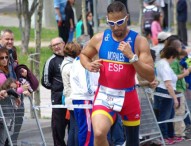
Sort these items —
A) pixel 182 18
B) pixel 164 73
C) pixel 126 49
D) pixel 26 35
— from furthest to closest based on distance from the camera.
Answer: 1. pixel 182 18
2. pixel 26 35
3. pixel 164 73
4. pixel 126 49

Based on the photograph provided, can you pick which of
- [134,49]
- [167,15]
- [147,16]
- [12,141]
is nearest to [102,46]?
[134,49]

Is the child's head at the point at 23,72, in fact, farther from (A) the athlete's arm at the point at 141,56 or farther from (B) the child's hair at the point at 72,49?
(A) the athlete's arm at the point at 141,56

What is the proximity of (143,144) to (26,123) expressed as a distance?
6.53 feet

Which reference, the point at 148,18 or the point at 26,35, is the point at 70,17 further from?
the point at 148,18

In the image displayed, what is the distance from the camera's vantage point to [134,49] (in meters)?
9.57

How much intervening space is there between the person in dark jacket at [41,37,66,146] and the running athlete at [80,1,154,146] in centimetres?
234

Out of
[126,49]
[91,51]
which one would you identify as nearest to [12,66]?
[91,51]

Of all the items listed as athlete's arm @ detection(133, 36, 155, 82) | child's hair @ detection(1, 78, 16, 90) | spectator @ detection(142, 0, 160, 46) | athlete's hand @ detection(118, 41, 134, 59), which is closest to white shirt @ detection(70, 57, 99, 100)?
child's hair @ detection(1, 78, 16, 90)

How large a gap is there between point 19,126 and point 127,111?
1.78 metres

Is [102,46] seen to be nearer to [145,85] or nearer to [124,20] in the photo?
[124,20]

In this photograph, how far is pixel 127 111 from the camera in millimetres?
9836

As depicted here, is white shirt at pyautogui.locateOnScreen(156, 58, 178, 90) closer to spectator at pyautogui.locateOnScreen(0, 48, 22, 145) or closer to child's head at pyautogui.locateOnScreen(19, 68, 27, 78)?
child's head at pyautogui.locateOnScreen(19, 68, 27, 78)

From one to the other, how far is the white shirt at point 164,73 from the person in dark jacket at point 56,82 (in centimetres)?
182

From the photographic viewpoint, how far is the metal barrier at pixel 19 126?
35.0 feet
